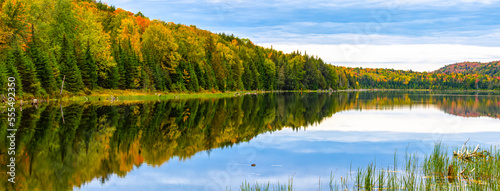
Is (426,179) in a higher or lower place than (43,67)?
lower

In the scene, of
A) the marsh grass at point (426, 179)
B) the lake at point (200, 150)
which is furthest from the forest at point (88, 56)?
the marsh grass at point (426, 179)

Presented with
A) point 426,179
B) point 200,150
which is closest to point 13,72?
point 200,150

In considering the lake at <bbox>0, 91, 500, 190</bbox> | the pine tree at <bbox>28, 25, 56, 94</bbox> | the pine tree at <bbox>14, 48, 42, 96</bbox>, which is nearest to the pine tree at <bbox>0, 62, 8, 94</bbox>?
the pine tree at <bbox>14, 48, 42, 96</bbox>

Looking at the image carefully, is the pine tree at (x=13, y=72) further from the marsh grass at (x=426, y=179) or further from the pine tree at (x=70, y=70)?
the marsh grass at (x=426, y=179)

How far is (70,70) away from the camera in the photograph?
197ft

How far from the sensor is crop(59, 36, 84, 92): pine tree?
59500 millimetres

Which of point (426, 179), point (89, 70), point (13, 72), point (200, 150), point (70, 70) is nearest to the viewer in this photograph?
point (426, 179)

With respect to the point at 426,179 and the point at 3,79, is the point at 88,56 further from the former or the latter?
the point at 426,179

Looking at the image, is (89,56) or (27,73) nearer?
(27,73)

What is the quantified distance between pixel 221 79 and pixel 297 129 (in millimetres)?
78951

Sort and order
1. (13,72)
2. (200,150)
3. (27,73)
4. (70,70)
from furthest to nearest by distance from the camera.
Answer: (70,70) → (27,73) → (13,72) → (200,150)

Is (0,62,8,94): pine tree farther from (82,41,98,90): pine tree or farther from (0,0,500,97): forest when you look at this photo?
(82,41,98,90): pine tree

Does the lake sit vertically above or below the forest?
below

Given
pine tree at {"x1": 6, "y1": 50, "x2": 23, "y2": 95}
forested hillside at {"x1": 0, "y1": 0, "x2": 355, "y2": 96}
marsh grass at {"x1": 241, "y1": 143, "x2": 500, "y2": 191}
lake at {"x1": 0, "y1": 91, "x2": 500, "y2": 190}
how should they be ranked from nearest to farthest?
marsh grass at {"x1": 241, "y1": 143, "x2": 500, "y2": 191} < lake at {"x1": 0, "y1": 91, "x2": 500, "y2": 190} < pine tree at {"x1": 6, "y1": 50, "x2": 23, "y2": 95} < forested hillside at {"x1": 0, "y1": 0, "x2": 355, "y2": 96}
